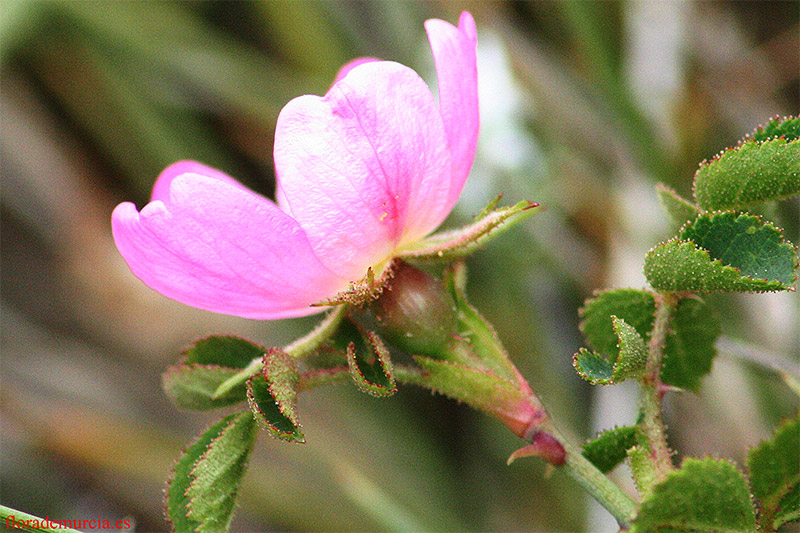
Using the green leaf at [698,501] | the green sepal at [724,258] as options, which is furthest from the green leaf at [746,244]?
the green leaf at [698,501]

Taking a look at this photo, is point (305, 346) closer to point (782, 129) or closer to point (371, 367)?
point (371, 367)

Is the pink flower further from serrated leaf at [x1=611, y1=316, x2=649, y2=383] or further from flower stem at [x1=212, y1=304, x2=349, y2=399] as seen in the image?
serrated leaf at [x1=611, y1=316, x2=649, y2=383]

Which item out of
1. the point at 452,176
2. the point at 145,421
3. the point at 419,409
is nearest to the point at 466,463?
the point at 419,409

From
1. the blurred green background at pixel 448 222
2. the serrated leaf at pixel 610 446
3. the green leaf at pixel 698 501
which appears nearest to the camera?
the green leaf at pixel 698 501

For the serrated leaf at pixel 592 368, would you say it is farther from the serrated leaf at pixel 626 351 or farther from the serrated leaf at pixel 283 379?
the serrated leaf at pixel 283 379

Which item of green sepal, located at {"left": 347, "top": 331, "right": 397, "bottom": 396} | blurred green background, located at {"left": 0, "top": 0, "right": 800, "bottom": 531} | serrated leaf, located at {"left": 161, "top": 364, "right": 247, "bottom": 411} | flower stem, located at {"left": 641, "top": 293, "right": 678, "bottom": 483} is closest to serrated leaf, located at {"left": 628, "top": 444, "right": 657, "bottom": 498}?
flower stem, located at {"left": 641, "top": 293, "right": 678, "bottom": 483}
